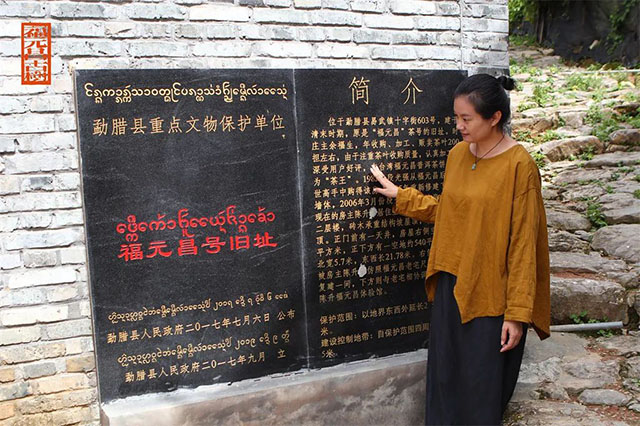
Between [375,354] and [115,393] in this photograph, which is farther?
[375,354]

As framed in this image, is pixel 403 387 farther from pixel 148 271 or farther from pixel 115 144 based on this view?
pixel 115 144

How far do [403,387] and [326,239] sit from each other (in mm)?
958

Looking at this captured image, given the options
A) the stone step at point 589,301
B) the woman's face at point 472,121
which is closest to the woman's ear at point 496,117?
the woman's face at point 472,121

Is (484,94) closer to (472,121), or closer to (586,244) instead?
(472,121)

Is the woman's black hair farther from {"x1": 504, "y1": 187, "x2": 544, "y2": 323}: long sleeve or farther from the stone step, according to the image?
the stone step

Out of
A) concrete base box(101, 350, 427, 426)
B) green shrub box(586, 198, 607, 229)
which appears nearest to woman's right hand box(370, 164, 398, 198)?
concrete base box(101, 350, 427, 426)

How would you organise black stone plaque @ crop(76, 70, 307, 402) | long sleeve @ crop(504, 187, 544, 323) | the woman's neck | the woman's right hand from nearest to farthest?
long sleeve @ crop(504, 187, 544, 323) < the woman's neck < black stone plaque @ crop(76, 70, 307, 402) < the woman's right hand

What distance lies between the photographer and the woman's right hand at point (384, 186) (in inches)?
135

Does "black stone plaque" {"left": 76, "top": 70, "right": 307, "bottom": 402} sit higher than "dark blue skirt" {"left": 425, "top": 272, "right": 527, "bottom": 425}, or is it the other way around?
"black stone plaque" {"left": 76, "top": 70, "right": 307, "bottom": 402}

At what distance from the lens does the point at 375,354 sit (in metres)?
3.71

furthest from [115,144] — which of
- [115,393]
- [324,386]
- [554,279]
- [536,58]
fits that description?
[536,58]

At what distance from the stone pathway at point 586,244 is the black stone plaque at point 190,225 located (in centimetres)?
161

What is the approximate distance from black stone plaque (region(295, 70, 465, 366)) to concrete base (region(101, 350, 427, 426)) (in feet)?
0.43

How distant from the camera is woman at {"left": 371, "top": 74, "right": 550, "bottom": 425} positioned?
276 cm
